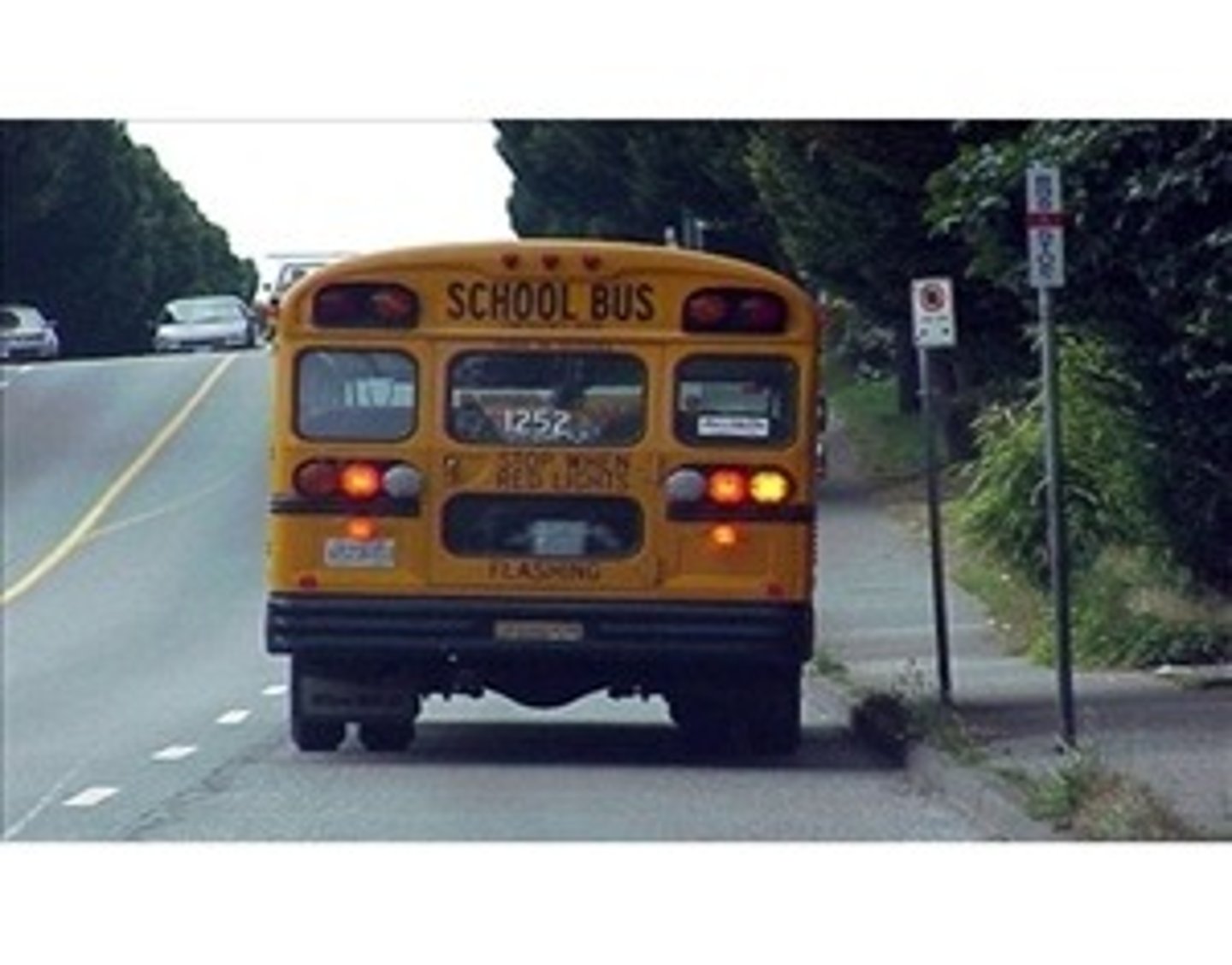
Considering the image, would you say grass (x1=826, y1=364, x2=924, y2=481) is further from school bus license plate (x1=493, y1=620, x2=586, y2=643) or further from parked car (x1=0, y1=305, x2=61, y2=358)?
parked car (x1=0, y1=305, x2=61, y2=358)

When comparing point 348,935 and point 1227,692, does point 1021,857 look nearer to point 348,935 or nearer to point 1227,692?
point 348,935

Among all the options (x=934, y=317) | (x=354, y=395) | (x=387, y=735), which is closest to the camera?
(x=354, y=395)

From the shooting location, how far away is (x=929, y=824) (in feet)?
58.6

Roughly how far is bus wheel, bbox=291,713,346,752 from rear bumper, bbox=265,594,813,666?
30.1 inches

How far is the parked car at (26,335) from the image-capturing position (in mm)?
23016

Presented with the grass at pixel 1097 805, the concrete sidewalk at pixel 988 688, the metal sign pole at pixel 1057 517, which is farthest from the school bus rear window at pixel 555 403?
the grass at pixel 1097 805

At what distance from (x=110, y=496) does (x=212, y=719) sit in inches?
289

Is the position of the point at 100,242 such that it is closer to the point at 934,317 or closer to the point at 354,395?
the point at 354,395

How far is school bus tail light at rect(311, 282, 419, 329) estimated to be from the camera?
19.7m

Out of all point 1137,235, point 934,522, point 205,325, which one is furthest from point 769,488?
point 205,325

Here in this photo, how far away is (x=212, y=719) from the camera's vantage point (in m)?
23.6

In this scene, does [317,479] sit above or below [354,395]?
below

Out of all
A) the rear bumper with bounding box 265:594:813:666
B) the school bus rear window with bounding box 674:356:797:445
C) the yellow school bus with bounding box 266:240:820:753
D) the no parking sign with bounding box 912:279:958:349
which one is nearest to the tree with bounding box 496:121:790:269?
the yellow school bus with bounding box 266:240:820:753

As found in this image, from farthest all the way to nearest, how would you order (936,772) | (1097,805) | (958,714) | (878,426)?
(878,426), (958,714), (936,772), (1097,805)
